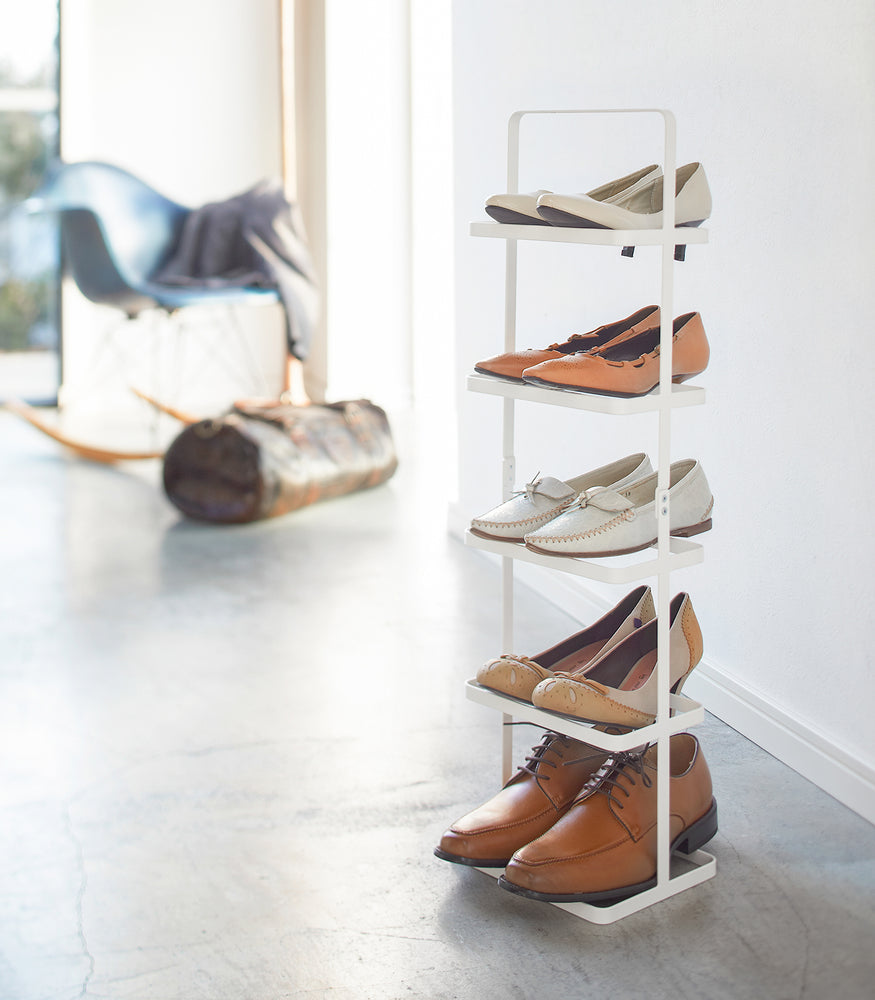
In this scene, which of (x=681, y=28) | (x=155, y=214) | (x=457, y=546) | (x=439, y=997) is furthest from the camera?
(x=155, y=214)

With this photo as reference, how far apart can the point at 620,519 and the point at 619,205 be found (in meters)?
0.41

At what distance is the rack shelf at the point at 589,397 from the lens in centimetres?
151

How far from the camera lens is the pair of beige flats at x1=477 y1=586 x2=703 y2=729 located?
158 cm

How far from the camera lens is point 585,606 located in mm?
2783

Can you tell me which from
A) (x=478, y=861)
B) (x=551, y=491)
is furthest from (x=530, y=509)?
(x=478, y=861)

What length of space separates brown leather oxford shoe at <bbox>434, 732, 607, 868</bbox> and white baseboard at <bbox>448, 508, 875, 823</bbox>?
422 millimetres

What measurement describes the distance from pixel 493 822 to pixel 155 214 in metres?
3.72

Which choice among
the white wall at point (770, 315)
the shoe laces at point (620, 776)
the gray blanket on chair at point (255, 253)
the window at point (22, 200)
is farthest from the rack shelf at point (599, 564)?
the window at point (22, 200)

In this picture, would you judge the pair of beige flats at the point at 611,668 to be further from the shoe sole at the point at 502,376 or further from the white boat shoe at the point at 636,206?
the white boat shoe at the point at 636,206

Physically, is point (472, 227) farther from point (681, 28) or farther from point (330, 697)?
point (330, 697)

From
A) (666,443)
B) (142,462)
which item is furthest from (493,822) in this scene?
(142,462)

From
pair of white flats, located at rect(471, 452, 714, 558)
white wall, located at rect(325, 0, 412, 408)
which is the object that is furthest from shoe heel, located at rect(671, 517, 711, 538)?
white wall, located at rect(325, 0, 412, 408)

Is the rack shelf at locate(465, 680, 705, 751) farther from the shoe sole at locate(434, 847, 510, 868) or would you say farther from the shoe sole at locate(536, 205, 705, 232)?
the shoe sole at locate(536, 205, 705, 232)

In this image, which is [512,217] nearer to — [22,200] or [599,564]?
[599,564]
